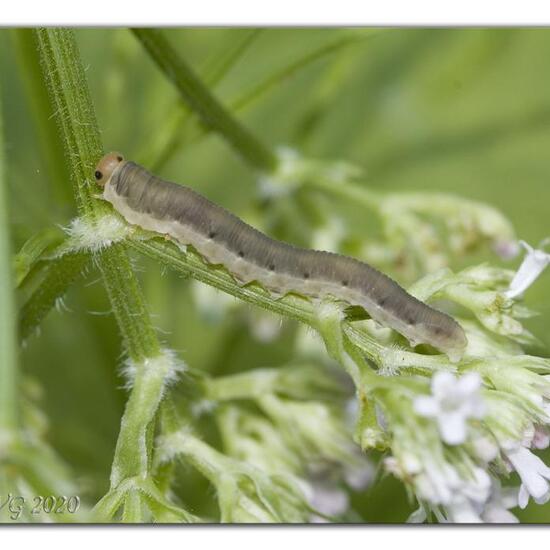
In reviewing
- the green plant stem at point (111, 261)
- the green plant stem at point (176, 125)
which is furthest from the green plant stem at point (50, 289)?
the green plant stem at point (176, 125)

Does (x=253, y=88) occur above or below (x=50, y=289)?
above

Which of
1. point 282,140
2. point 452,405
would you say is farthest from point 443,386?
point 282,140

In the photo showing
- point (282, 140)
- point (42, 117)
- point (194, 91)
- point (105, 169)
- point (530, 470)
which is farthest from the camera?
point (282, 140)

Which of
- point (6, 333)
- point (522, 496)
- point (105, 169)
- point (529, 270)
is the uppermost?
point (105, 169)

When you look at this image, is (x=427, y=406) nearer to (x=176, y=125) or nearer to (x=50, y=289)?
(x=50, y=289)

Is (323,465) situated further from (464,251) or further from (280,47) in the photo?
(280,47)

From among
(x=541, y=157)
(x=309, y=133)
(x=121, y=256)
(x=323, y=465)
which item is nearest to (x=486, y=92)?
(x=541, y=157)

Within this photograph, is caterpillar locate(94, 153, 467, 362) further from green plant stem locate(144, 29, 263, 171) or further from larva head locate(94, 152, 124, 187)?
green plant stem locate(144, 29, 263, 171)

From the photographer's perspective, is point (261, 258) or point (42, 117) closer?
point (261, 258)
